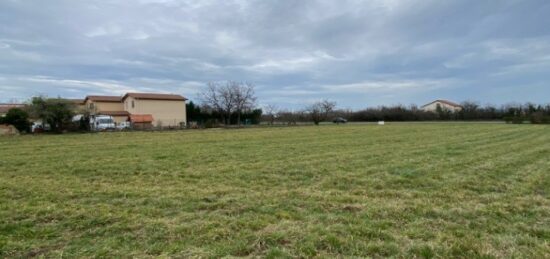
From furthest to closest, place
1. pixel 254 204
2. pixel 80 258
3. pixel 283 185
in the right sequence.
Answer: pixel 283 185
pixel 254 204
pixel 80 258

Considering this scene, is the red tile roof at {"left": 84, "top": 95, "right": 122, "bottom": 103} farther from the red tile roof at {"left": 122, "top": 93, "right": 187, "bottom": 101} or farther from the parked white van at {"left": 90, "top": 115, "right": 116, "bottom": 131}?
the parked white van at {"left": 90, "top": 115, "right": 116, "bottom": 131}

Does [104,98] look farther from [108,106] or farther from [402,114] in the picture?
[402,114]

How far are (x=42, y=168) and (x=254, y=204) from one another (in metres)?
7.22

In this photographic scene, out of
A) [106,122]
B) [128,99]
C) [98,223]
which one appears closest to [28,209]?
[98,223]

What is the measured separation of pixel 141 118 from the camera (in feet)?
154

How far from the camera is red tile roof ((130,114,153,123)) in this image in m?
46.3

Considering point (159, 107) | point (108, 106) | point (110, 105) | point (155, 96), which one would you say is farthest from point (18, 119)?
point (159, 107)

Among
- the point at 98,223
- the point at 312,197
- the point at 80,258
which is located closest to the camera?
the point at 80,258

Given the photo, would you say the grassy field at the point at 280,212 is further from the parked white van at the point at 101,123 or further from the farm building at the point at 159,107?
the farm building at the point at 159,107

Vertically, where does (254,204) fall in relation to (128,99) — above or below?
below

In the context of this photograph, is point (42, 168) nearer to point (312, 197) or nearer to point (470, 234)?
point (312, 197)

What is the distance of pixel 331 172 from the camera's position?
26.5 feet

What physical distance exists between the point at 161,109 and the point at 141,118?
3699mm

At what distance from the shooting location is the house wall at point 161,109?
48.1 m
